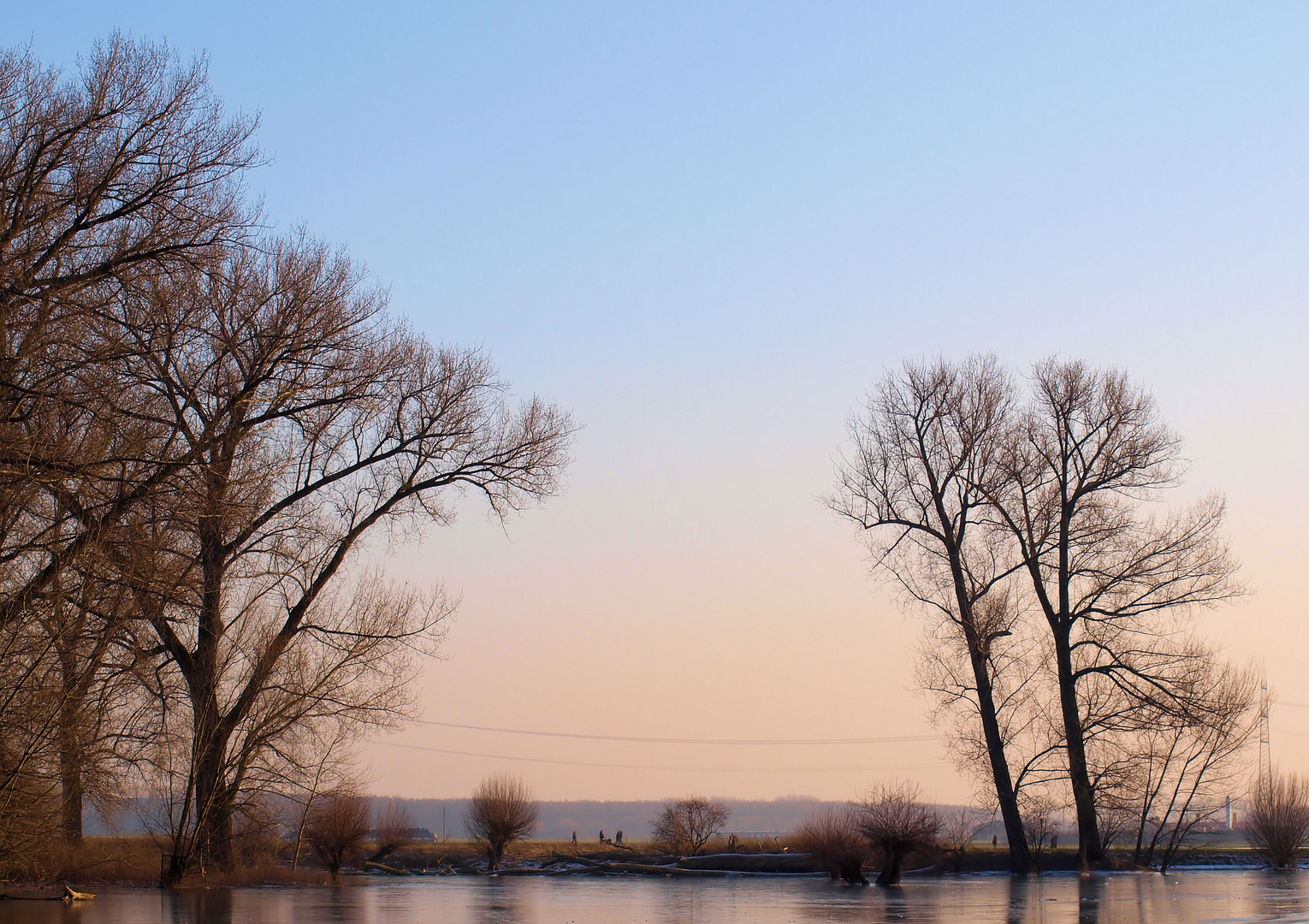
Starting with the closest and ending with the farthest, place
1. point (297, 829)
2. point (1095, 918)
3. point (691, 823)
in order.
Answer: point (1095, 918) → point (297, 829) → point (691, 823)

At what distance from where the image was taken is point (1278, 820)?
38.6 meters

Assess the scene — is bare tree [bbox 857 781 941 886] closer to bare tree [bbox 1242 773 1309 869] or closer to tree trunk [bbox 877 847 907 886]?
tree trunk [bbox 877 847 907 886]

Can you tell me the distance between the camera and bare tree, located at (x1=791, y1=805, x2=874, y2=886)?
27.0 m

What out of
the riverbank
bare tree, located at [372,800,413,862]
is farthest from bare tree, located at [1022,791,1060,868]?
bare tree, located at [372,800,413,862]

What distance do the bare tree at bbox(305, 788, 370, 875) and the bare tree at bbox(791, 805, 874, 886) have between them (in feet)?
37.8

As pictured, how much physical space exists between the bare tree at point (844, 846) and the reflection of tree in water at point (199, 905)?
13654 millimetres

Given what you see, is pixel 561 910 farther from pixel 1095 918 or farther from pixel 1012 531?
pixel 1012 531

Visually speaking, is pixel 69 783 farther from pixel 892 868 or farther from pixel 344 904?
pixel 892 868

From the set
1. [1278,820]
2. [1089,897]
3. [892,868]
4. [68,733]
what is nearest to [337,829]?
[892,868]

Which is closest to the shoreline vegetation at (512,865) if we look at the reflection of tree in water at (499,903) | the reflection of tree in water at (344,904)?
the reflection of tree in water at (344,904)

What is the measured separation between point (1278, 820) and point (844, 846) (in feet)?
66.3

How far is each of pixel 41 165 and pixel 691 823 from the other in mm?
32894

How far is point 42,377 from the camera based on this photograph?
14.2m

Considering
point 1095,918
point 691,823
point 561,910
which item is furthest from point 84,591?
point 691,823
